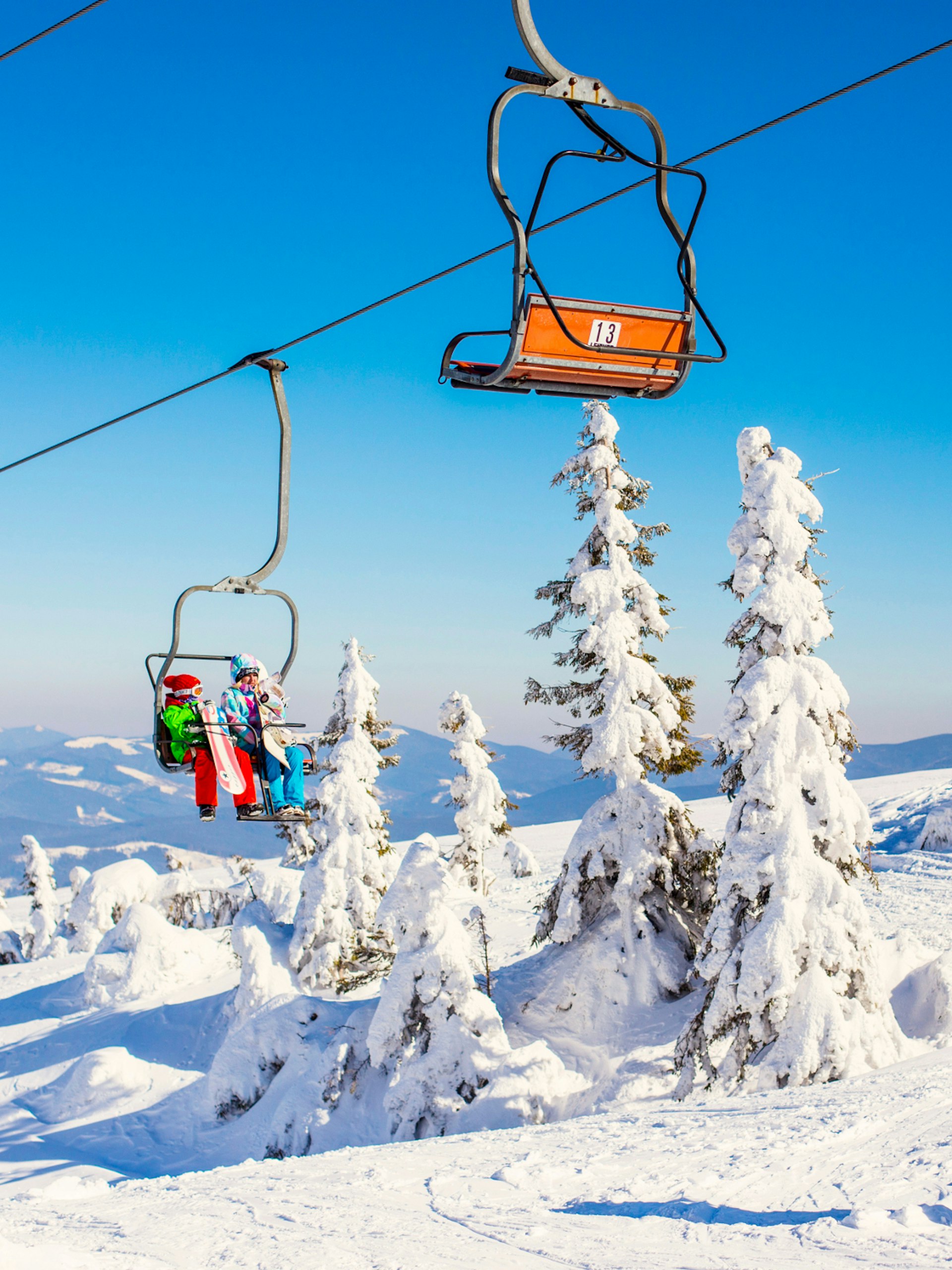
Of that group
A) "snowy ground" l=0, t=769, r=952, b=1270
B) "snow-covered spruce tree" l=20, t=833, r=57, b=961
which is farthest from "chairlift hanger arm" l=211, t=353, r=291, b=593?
"snow-covered spruce tree" l=20, t=833, r=57, b=961

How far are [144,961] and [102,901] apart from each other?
12341 mm

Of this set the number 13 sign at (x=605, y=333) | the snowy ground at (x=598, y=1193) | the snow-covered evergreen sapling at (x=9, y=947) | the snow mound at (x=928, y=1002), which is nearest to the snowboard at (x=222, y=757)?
the snowy ground at (x=598, y=1193)

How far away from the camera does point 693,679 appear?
24.5 m

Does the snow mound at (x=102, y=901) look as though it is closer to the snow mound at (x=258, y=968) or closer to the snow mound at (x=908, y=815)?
the snow mound at (x=258, y=968)

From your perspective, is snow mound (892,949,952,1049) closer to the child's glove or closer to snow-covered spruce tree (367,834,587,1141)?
snow-covered spruce tree (367,834,587,1141)

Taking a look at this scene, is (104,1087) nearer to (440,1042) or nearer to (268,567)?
(440,1042)

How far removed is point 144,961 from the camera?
3966 centimetres

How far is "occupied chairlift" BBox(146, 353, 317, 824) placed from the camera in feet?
26.1

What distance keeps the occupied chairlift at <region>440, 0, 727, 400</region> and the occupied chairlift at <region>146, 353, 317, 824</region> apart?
2.57m

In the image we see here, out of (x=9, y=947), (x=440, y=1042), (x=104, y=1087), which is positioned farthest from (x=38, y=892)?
(x=440, y=1042)

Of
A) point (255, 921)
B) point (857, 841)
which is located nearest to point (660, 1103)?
point (857, 841)

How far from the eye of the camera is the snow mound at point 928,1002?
22.1 meters

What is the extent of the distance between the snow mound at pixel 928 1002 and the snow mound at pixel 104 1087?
2010 cm

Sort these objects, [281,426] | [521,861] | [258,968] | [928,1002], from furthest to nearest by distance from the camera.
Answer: [521,861] < [258,968] < [928,1002] < [281,426]
